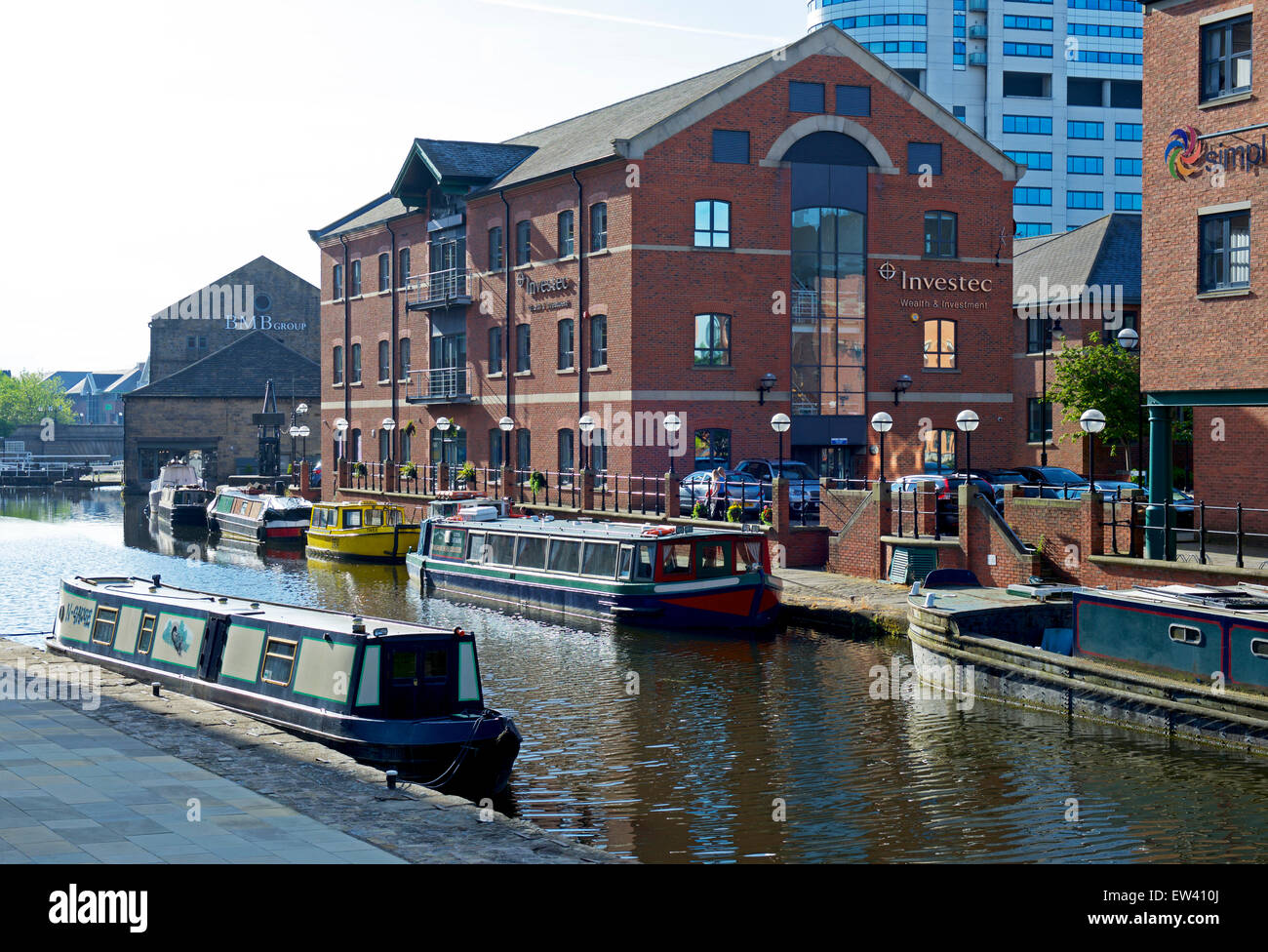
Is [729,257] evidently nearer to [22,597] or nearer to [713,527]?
[713,527]

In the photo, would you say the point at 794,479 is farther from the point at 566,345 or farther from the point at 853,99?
A: the point at 853,99

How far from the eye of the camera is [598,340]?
41531 millimetres

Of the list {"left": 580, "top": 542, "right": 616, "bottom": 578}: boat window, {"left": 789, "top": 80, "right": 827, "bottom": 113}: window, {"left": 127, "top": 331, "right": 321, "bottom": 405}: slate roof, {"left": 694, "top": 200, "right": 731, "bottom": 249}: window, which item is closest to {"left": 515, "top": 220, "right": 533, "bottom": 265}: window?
{"left": 694, "top": 200, "right": 731, "bottom": 249}: window

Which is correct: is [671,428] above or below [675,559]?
above

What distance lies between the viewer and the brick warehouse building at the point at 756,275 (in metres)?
40.0

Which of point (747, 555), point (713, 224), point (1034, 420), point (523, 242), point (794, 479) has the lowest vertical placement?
point (747, 555)

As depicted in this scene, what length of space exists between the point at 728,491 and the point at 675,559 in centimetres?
732

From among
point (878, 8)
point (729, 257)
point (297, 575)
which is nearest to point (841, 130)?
point (729, 257)

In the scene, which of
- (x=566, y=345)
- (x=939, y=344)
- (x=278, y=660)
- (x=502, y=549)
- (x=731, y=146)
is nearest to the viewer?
(x=278, y=660)

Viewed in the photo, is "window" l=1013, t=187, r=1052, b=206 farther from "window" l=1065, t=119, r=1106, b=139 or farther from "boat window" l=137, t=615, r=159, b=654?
"boat window" l=137, t=615, r=159, b=654

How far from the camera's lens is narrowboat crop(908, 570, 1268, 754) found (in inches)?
691

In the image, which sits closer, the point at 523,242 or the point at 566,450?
the point at 566,450

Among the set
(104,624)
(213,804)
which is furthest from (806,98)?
(213,804)

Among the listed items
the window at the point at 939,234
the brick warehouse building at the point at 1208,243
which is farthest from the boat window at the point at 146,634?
the window at the point at 939,234
